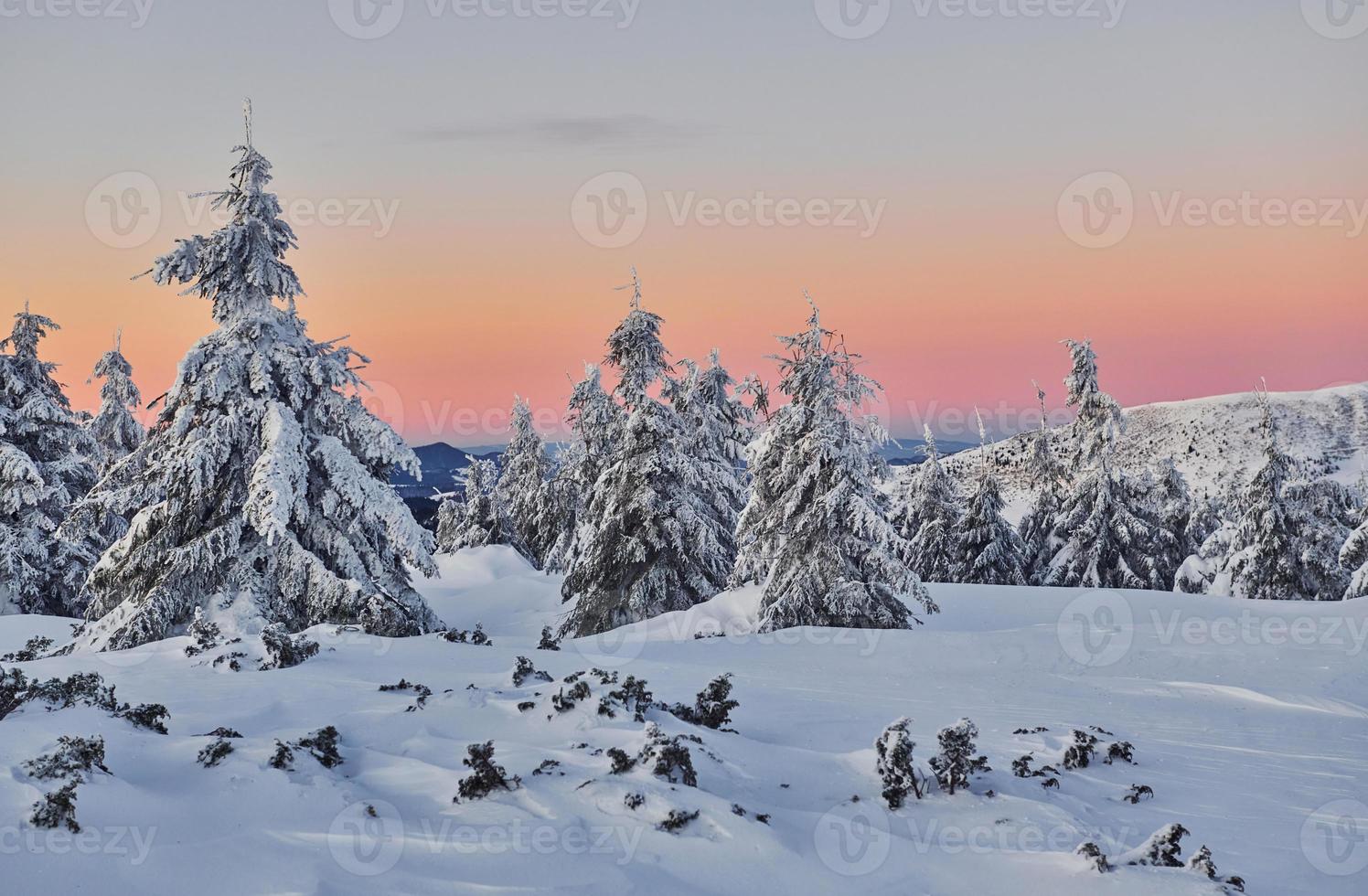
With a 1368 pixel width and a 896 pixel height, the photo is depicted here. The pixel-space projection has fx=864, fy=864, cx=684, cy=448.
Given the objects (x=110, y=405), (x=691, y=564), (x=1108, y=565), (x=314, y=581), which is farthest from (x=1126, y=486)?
(x=110, y=405)

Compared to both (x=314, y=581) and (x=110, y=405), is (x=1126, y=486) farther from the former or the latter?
(x=110, y=405)

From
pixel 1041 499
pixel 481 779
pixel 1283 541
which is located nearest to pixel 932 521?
pixel 1041 499

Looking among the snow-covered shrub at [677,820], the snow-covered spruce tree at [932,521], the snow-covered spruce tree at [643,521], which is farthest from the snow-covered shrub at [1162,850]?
the snow-covered spruce tree at [932,521]

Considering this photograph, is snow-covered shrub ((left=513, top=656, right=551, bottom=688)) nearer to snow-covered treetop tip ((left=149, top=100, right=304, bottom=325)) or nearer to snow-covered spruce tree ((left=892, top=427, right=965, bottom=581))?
snow-covered treetop tip ((left=149, top=100, right=304, bottom=325))

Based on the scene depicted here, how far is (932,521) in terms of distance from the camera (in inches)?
1480

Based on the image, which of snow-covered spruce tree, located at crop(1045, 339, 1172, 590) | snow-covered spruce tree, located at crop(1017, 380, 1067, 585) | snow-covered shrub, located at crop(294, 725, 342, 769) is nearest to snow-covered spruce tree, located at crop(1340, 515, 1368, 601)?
snow-covered spruce tree, located at crop(1045, 339, 1172, 590)

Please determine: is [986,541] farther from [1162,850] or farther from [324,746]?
[324,746]

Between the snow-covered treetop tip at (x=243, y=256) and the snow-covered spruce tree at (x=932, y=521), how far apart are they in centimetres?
2583

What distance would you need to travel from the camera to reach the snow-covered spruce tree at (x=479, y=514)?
48.3m

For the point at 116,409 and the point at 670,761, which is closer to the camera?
the point at 670,761

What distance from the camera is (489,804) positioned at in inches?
218

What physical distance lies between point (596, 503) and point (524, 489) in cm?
2321

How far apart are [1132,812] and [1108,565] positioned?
96.7 feet

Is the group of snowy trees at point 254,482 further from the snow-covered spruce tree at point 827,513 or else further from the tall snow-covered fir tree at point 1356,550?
the tall snow-covered fir tree at point 1356,550
